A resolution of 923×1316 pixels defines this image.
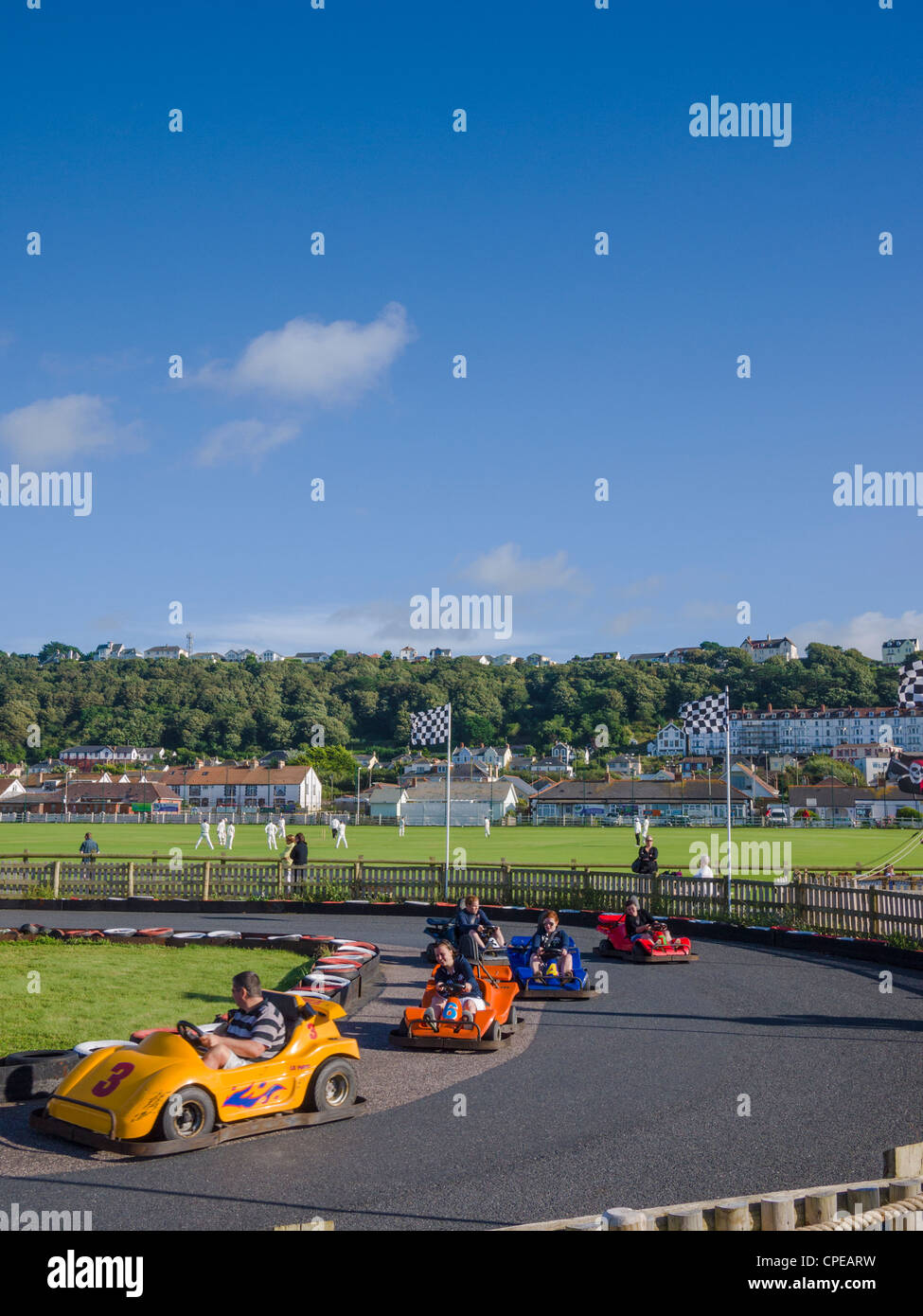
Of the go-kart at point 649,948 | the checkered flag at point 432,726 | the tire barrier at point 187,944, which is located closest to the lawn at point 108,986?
the tire barrier at point 187,944

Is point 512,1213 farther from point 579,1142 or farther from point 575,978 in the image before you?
point 575,978

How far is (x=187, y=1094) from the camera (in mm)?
8656

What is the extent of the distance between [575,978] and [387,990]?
9.49 ft

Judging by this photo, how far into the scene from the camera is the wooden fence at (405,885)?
23.9m

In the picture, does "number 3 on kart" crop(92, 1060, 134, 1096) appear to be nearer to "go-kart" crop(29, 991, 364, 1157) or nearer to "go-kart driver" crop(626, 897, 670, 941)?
"go-kart" crop(29, 991, 364, 1157)

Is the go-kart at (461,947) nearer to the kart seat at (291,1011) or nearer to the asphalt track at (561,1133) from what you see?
the asphalt track at (561,1133)

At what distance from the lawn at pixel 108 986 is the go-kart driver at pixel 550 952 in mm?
4019

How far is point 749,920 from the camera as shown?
2316 centimetres

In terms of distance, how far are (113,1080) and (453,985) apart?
506 centimetres

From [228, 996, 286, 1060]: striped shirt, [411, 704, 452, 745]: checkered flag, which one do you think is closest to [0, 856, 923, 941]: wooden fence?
[411, 704, 452, 745]: checkered flag

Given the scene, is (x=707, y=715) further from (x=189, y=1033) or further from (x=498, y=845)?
(x=498, y=845)

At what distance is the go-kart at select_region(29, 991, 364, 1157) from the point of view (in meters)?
8.46

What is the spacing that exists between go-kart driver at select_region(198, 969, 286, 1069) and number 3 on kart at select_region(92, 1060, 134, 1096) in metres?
0.69

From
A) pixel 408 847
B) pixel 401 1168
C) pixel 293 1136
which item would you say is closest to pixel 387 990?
pixel 293 1136
